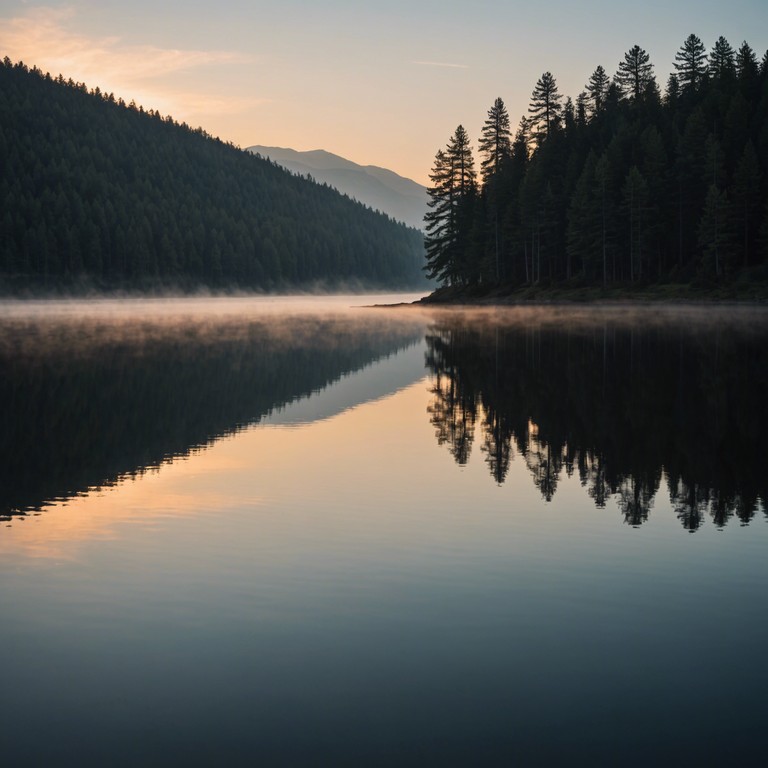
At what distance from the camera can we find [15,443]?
65.2 ft

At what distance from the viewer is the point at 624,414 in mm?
22859

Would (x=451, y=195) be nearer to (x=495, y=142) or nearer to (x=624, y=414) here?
(x=495, y=142)

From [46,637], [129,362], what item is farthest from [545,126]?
[46,637]

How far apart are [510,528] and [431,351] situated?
113 feet

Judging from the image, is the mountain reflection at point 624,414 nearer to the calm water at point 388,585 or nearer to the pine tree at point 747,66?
the calm water at point 388,585

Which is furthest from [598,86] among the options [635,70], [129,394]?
[129,394]

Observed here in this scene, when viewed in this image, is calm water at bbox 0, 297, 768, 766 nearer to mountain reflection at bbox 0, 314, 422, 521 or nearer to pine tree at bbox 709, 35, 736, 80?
mountain reflection at bbox 0, 314, 422, 521

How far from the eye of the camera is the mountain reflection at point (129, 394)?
17.5m

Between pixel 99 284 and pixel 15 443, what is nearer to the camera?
pixel 15 443

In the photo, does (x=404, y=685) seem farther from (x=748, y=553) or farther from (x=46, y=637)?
(x=748, y=553)

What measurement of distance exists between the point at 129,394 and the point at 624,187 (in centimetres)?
8454

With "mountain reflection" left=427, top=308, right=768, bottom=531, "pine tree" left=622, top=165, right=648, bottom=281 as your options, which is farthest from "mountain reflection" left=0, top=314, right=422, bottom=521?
"pine tree" left=622, top=165, right=648, bottom=281

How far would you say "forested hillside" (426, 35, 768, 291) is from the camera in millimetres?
95000

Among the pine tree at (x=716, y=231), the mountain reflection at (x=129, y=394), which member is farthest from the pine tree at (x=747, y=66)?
the mountain reflection at (x=129, y=394)
